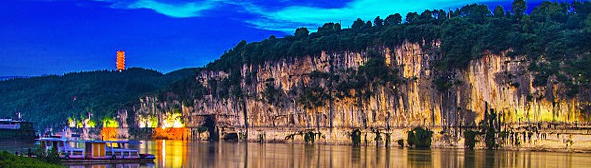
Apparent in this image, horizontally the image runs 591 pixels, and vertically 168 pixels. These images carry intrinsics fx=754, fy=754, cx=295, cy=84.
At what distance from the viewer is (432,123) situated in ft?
333

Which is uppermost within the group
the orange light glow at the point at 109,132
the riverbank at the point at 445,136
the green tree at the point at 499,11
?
the green tree at the point at 499,11

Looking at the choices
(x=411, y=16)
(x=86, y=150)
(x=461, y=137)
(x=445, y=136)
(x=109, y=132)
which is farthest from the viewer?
(x=109, y=132)

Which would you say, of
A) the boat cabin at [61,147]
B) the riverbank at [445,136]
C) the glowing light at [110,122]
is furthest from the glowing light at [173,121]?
the boat cabin at [61,147]

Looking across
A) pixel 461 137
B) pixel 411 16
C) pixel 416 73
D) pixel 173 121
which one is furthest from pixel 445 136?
pixel 173 121

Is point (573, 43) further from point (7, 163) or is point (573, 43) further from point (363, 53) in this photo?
point (7, 163)

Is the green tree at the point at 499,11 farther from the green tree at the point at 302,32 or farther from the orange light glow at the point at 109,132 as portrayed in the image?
the orange light glow at the point at 109,132

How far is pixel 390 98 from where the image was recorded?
108500mm

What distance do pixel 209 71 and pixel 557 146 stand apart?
82.5 metres

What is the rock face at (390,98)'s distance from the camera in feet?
293

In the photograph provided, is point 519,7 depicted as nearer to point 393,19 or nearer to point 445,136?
point 445,136

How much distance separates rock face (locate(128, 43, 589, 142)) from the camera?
89.2m

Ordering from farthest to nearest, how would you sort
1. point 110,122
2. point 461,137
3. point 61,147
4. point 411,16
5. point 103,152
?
1. point 110,122
2. point 411,16
3. point 461,137
4. point 103,152
5. point 61,147

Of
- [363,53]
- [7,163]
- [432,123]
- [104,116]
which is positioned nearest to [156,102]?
[104,116]

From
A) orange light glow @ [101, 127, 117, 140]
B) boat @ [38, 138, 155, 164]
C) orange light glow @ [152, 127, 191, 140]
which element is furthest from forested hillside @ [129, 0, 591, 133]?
boat @ [38, 138, 155, 164]
